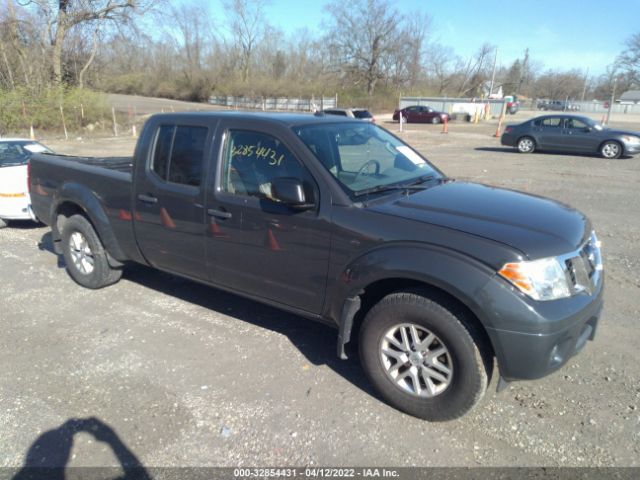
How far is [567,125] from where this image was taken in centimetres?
1722

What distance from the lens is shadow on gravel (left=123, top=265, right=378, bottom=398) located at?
3594 millimetres

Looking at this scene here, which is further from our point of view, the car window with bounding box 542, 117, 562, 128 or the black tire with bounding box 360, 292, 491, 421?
the car window with bounding box 542, 117, 562, 128

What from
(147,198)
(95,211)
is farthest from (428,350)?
(95,211)

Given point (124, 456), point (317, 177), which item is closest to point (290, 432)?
point (124, 456)

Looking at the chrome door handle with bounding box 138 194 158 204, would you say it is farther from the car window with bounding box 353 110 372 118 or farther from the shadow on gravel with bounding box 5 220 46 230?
the car window with bounding box 353 110 372 118

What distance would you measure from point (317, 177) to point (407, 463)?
1845mm

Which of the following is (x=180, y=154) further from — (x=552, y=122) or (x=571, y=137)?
(x=552, y=122)

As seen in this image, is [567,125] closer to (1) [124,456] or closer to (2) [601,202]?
(2) [601,202]

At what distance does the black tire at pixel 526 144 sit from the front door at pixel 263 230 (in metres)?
17.4

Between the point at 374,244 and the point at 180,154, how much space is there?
198cm

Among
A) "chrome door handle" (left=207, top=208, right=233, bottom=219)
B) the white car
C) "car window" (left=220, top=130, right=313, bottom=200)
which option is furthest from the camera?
the white car

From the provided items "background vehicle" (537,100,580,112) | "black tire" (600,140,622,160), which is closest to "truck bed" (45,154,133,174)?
"black tire" (600,140,622,160)

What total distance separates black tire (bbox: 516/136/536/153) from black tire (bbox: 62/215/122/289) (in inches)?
682

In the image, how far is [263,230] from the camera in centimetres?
336
